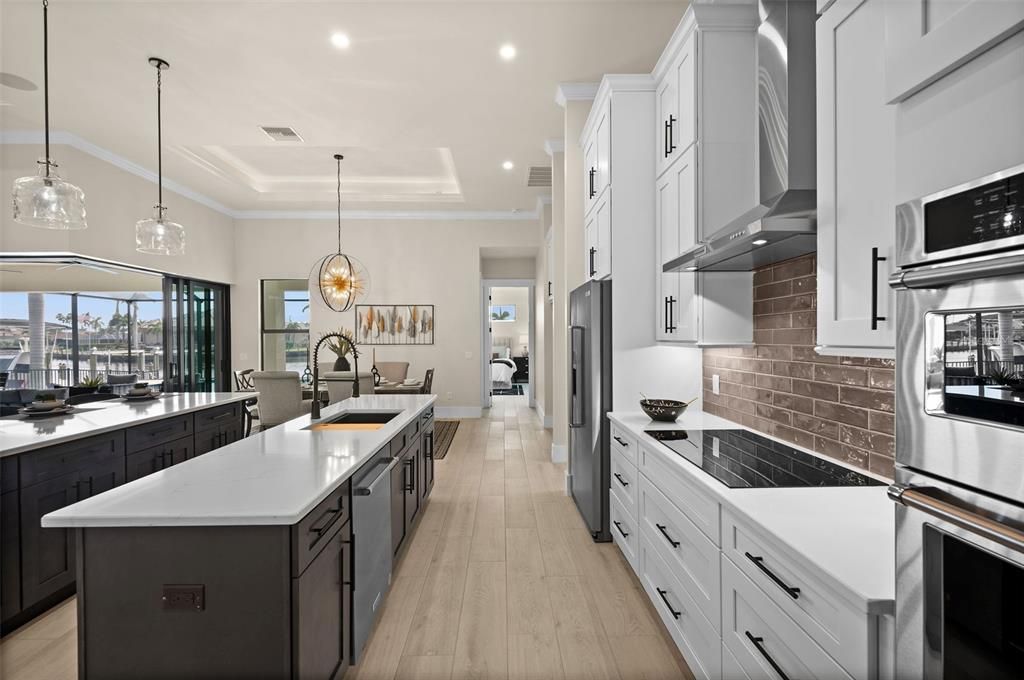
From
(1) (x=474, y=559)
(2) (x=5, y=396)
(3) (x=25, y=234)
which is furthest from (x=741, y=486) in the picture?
(3) (x=25, y=234)

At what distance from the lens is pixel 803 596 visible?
117 centimetres

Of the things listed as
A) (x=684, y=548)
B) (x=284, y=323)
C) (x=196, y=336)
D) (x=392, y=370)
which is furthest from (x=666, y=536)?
(x=284, y=323)

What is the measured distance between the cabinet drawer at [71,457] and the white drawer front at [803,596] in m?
3.07

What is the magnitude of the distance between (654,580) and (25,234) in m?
6.57

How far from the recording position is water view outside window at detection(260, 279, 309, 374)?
8.53 meters

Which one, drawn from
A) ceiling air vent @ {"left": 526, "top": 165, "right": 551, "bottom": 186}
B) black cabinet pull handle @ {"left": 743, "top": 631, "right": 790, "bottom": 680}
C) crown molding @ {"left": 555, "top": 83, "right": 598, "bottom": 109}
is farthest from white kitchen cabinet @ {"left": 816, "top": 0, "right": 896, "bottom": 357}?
ceiling air vent @ {"left": 526, "top": 165, "right": 551, "bottom": 186}

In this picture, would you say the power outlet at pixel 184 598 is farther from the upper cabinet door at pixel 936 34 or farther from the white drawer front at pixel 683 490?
the upper cabinet door at pixel 936 34

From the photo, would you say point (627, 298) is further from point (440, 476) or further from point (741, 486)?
point (440, 476)

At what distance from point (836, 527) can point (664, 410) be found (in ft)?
4.97

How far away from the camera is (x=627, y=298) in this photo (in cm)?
315

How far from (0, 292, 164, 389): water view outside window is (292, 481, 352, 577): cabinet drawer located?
5478mm

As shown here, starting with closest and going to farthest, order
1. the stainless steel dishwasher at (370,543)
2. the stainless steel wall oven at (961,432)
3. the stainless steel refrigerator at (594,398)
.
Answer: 1. the stainless steel wall oven at (961,432)
2. the stainless steel dishwasher at (370,543)
3. the stainless steel refrigerator at (594,398)

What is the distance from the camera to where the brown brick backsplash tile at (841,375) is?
5.97 feet

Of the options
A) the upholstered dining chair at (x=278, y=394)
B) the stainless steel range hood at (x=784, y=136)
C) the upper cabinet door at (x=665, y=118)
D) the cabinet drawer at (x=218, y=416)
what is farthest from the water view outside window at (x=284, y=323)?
the stainless steel range hood at (x=784, y=136)
